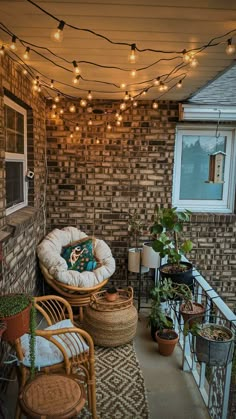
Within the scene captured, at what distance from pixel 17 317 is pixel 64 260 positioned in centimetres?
185

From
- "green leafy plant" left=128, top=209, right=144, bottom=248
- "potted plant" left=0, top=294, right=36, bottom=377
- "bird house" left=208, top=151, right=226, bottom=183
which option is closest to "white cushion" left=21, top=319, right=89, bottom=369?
"potted plant" left=0, top=294, right=36, bottom=377

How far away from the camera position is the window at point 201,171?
13.8 feet

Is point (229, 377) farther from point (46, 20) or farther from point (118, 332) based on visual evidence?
point (46, 20)

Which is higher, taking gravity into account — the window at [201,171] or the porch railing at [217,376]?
the window at [201,171]

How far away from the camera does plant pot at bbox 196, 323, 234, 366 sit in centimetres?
185

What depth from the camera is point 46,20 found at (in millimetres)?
1777

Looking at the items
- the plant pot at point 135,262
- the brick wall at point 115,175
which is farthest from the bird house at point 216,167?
the plant pot at point 135,262

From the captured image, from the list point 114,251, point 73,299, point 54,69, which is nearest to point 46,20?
point 54,69

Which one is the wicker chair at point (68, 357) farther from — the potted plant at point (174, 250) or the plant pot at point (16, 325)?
the potted plant at point (174, 250)

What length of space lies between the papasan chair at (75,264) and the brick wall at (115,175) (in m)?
0.34

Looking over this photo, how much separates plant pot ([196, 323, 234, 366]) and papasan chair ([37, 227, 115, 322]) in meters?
1.65

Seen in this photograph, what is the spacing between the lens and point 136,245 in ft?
13.5

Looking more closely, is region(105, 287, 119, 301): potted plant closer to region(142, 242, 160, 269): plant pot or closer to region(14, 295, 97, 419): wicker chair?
Result: region(142, 242, 160, 269): plant pot

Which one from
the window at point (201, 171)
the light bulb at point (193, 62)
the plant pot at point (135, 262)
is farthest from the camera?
the window at point (201, 171)
